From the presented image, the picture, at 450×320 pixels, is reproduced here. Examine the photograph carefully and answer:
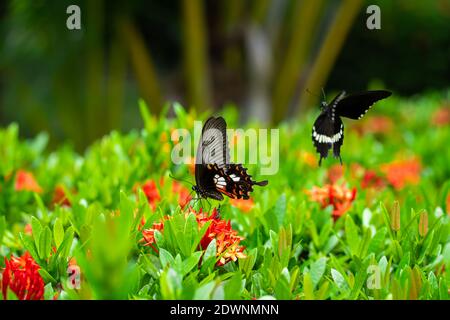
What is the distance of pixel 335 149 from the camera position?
49.3 inches

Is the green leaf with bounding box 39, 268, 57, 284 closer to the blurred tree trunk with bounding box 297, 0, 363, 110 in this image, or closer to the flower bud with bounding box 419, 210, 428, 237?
the flower bud with bounding box 419, 210, 428, 237

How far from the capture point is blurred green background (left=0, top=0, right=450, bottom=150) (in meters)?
5.05

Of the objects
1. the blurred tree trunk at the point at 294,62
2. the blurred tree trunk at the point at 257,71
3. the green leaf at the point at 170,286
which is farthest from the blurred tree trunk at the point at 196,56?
the green leaf at the point at 170,286

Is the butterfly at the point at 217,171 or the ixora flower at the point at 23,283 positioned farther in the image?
the butterfly at the point at 217,171

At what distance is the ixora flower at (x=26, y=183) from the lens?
212cm

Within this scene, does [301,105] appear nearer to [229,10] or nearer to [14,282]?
[229,10]

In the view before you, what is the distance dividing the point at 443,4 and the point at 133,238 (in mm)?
9550

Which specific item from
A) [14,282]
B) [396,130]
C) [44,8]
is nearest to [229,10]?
[44,8]

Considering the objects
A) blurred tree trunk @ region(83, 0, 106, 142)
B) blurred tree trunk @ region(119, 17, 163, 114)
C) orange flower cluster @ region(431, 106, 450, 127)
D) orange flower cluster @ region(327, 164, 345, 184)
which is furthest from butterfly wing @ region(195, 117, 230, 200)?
blurred tree trunk @ region(83, 0, 106, 142)

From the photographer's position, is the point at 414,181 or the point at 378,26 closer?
the point at 378,26

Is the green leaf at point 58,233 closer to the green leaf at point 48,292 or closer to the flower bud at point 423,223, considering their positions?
the green leaf at point 48,292

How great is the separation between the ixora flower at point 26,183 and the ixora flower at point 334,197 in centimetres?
96

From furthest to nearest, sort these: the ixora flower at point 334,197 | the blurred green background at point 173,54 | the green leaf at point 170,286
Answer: the blurred green background at point 173,54 → the ixora flower at point 334,197 → the green leaf at point 170,286

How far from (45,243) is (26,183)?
0.98 m
